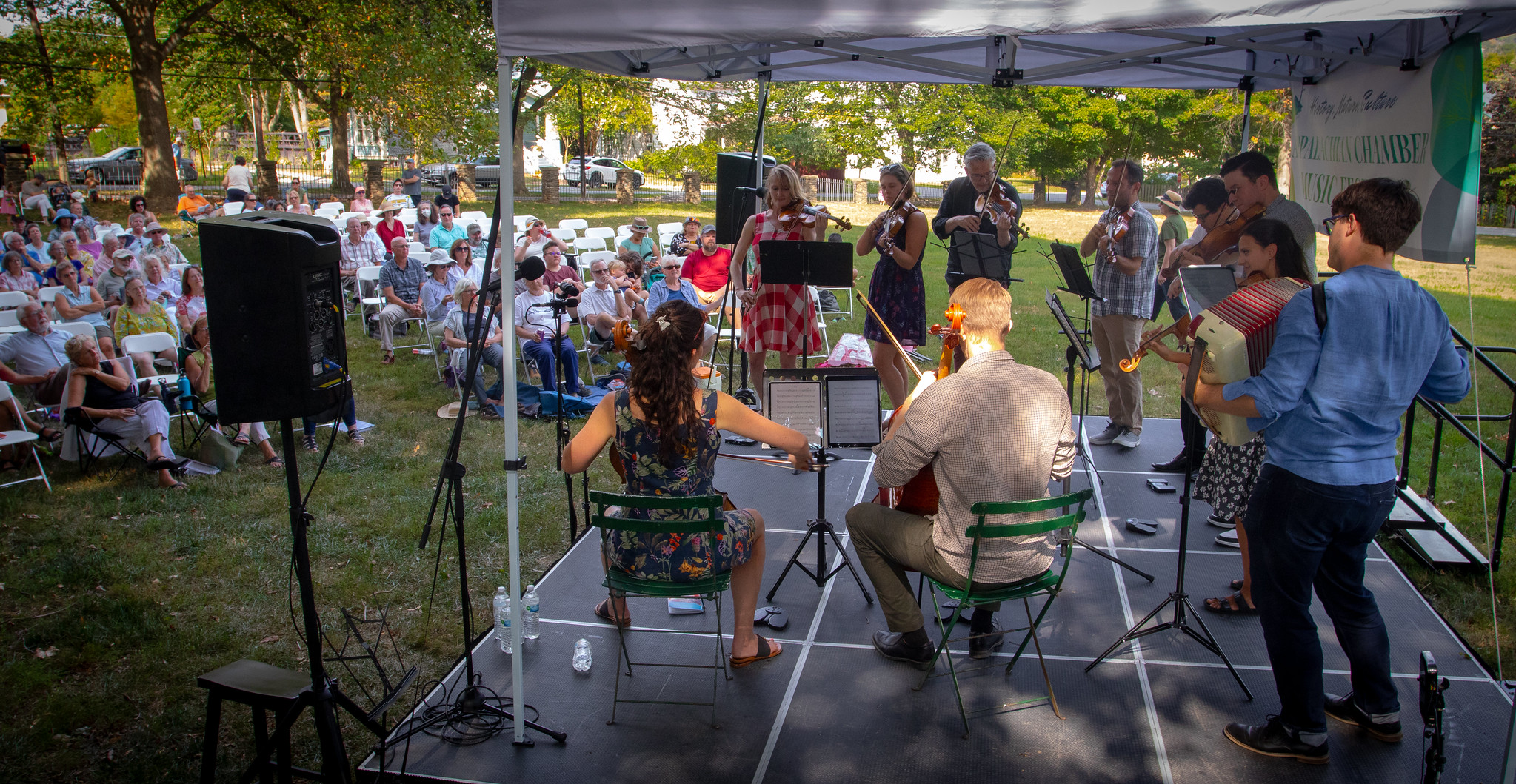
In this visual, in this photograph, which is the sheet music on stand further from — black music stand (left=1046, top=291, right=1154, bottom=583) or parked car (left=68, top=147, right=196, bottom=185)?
parked car (left=68, top=147, right=196, bottom=185)

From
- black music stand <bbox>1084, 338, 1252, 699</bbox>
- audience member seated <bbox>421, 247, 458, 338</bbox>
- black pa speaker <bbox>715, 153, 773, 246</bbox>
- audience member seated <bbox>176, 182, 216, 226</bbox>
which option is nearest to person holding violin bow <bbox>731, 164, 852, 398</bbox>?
black pa speaker <bbox>715, 153, 773, 246</bbox>

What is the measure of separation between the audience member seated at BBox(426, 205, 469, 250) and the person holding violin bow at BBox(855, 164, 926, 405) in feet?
23.8

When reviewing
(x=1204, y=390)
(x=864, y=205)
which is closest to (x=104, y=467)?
(x=1204, y=390)

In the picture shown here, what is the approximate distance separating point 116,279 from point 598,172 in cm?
2098

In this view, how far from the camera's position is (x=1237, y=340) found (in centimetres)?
297

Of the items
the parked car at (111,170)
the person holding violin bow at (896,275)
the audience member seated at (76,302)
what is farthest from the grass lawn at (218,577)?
the parked car at (111,170)

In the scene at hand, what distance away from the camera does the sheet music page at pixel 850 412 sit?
13.1 feet

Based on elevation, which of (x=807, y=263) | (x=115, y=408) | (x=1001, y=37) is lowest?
(x=115, y=408)

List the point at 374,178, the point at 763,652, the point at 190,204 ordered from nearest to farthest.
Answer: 1. the point at 763,652
2. the point at 190,204
3. the point at 374,178

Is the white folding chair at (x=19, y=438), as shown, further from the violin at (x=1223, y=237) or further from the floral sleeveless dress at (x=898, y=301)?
the violin at (x=1223, y=237)

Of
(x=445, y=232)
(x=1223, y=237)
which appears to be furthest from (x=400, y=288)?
(x=1223, y=237)

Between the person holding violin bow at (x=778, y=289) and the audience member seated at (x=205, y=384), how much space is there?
3236 millimetres

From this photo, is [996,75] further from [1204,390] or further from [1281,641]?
[1281,641]

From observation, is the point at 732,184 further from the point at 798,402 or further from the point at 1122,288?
the point at 798,402
